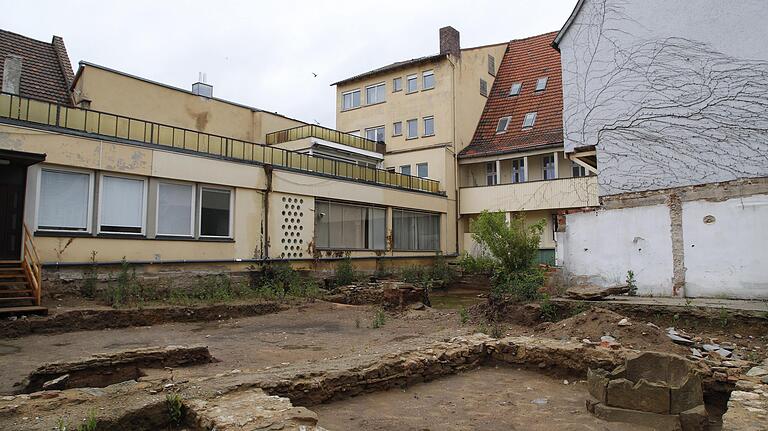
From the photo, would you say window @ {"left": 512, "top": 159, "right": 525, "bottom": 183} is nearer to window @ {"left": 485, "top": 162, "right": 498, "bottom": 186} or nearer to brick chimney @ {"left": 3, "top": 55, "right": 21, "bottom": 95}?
window @ {"left": 485, "top": 162, "right": 498, "bottom": 186}

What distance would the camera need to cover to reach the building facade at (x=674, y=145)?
37.4 feet

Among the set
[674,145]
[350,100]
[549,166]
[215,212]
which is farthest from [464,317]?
[350,100]

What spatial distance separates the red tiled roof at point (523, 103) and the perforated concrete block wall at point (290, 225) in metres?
11.3

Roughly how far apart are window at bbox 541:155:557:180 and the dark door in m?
21.5

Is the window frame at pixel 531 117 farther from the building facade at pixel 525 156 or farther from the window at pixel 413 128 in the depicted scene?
the window at pixel 413 128

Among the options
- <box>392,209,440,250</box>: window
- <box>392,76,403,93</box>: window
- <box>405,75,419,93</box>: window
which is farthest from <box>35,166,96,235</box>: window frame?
<box>392,76,403,93</box>: window

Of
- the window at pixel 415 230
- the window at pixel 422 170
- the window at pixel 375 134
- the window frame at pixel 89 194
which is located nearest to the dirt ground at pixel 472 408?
the window frame at pixel 89 194

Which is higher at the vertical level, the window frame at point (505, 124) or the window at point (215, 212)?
the window frame at point (505, 124)

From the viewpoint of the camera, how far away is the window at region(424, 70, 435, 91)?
2802cm

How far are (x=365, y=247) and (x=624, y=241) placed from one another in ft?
39.4

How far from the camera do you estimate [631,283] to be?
12688mm

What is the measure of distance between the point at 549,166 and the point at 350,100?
1304cm

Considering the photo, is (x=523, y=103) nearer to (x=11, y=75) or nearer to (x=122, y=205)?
(x=122, y=205)

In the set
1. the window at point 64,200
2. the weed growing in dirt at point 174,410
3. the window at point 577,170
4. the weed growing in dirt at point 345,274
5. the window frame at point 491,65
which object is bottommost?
the weed growing in dirt at point 174,410
